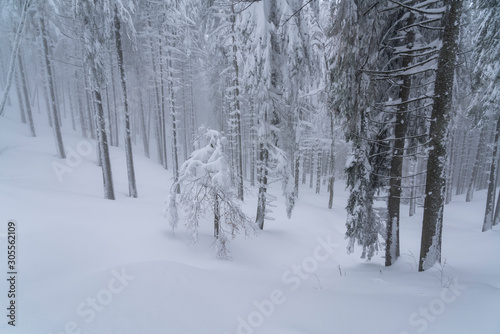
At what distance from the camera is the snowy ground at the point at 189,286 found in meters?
3.54

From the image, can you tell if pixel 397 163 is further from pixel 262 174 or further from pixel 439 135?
pixel 262 174

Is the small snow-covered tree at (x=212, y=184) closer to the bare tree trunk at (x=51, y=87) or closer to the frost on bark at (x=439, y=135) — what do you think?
the frost on bark at (x=439, y=135)

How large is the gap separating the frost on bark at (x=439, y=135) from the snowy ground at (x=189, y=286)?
2.08ft

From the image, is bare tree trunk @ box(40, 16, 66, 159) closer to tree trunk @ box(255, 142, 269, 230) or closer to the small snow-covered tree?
the small snow-covered tree

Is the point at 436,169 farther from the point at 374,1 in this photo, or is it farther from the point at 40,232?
the point at 40,232

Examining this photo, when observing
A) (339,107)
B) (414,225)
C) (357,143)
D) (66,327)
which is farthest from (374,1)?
(414,225)

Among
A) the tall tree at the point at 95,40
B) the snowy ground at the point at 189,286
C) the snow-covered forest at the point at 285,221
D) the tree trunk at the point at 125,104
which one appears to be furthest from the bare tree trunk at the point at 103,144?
the snowy ground at the point at 189,286

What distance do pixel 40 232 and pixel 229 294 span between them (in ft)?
18.2

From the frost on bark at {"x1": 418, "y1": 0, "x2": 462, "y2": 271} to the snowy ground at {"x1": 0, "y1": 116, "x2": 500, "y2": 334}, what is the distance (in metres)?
0.64

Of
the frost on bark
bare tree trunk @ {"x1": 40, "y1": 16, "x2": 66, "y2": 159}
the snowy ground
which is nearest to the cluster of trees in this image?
the frost on bark

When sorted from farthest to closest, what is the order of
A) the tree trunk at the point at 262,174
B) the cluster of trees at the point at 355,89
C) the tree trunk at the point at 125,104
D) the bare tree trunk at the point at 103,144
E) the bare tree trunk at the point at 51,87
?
the bare tree trunk at the point at 51,87 < the tree trunk at the point at 125,104 < the bare tree trunk at the point at 103,144 < the tree trunk at the point at 262,174 < the cluster of trees at the point at 355,89

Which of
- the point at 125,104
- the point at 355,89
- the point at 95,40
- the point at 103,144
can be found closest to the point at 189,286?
the point at 355,89

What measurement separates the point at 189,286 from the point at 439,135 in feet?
21.4

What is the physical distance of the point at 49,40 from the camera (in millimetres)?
15836
